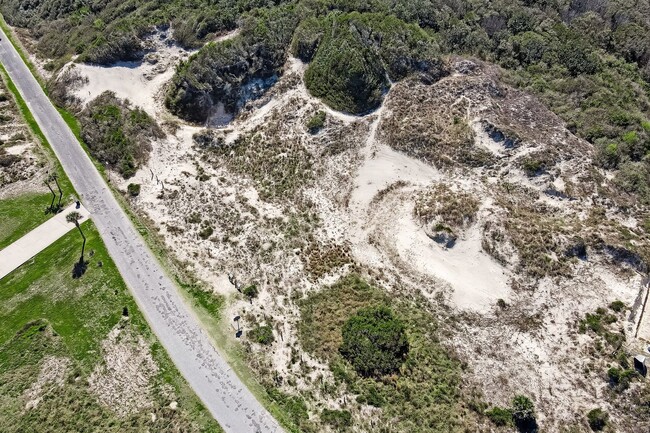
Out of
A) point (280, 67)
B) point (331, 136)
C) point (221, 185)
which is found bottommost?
point (221, 185)

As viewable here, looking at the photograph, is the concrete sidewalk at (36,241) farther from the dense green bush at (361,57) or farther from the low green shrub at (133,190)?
the dense green bush at (361,57)

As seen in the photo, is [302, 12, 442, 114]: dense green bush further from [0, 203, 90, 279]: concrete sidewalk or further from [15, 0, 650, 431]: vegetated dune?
[0, 203, 90, 279]: concrete sidewalk

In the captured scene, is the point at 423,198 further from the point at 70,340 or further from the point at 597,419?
the point at 70,340

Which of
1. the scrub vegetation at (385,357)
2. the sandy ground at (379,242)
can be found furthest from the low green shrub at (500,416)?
the scrub vegetation at (385,357)

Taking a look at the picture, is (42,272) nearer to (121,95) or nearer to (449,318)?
(121,95)

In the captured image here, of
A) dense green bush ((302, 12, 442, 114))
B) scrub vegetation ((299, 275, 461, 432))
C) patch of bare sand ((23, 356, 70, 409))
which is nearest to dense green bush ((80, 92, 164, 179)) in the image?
dense green bush ((302, 12, 442, 114))

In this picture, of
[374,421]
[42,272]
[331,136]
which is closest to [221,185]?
[331,136]

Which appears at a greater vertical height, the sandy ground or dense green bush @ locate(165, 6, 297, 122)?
dense green bush @ locate(165, 6, 297, 122)
